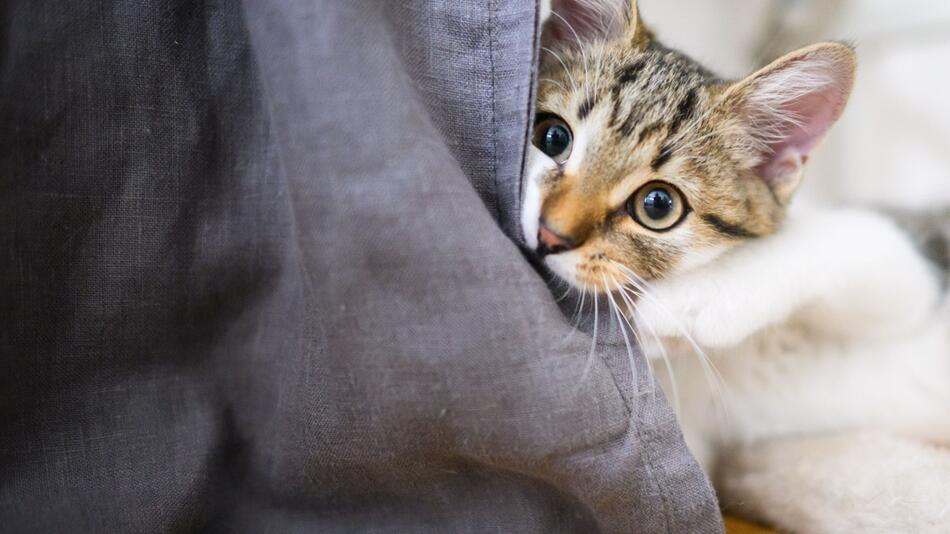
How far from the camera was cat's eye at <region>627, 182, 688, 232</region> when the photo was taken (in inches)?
35.7

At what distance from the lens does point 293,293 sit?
75 cm

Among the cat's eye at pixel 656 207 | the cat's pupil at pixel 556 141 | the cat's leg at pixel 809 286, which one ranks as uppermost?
the cat's pupil at pixel 556 141

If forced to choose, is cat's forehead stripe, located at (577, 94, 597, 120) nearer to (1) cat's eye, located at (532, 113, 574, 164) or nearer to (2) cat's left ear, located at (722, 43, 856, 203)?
(1) cat's eye, located at (532, 113, 574, 164)

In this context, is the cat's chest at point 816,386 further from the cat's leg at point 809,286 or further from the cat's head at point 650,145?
the cat's head at point 650,145

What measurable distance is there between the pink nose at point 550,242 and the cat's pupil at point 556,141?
148 mm

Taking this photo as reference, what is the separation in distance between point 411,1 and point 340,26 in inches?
4.7

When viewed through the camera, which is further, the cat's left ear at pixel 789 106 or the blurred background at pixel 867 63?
the blurred background at pixel 867 63

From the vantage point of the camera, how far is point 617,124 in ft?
3.03

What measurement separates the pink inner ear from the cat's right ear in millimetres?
230

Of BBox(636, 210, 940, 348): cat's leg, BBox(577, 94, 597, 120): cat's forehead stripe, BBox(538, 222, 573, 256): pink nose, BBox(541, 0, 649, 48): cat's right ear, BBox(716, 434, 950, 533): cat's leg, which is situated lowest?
BBox(716, 434, 950, 533): cat's leg

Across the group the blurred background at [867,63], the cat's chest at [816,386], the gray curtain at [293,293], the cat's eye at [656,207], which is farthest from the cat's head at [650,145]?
the blurred background at [867,63]

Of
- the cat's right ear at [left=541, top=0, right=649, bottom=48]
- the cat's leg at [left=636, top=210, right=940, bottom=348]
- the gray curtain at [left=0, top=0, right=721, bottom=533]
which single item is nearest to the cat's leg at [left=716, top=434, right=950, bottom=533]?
the cat's leg at [left=636, top=210, right=940, bottom=348]

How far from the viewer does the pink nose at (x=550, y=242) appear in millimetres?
820

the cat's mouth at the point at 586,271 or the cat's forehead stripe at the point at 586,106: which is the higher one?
the cat's forehead stripe at the point at 586,106
